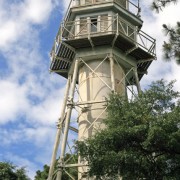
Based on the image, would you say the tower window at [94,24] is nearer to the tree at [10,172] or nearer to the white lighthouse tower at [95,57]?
the white lighthouse tower at [95,57]

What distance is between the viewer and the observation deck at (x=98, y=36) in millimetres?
24953

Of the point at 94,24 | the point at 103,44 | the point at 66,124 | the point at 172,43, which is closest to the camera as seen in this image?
the point at 172,43

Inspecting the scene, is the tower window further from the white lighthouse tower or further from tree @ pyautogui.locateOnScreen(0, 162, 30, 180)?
tree @ pyautogui.locateOnScreen(0, 162, 30, 180)

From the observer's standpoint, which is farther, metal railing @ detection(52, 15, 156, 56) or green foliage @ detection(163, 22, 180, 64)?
metal railing @ detection(52, 15, 156, 56)

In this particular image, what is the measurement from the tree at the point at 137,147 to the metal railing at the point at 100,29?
7.79 metres

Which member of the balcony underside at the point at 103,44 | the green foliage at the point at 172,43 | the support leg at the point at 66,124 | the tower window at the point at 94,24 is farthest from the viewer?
the tower window at the point at 94,24

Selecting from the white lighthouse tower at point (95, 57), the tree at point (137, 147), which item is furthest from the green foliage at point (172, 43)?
the white lighthouse tower at point (95, 57)

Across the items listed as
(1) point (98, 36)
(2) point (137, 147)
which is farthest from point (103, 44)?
(2) point (137, 147)

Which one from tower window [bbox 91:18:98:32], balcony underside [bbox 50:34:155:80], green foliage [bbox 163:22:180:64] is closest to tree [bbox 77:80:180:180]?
green foliage [bbox 163:22:180:64]

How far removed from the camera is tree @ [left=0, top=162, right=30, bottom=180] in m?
26.3

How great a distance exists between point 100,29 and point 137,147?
996cm

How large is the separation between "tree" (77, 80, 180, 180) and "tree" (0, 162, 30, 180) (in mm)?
9351

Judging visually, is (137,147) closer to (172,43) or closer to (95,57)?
(172,43)

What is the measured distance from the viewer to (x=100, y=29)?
2581cm
